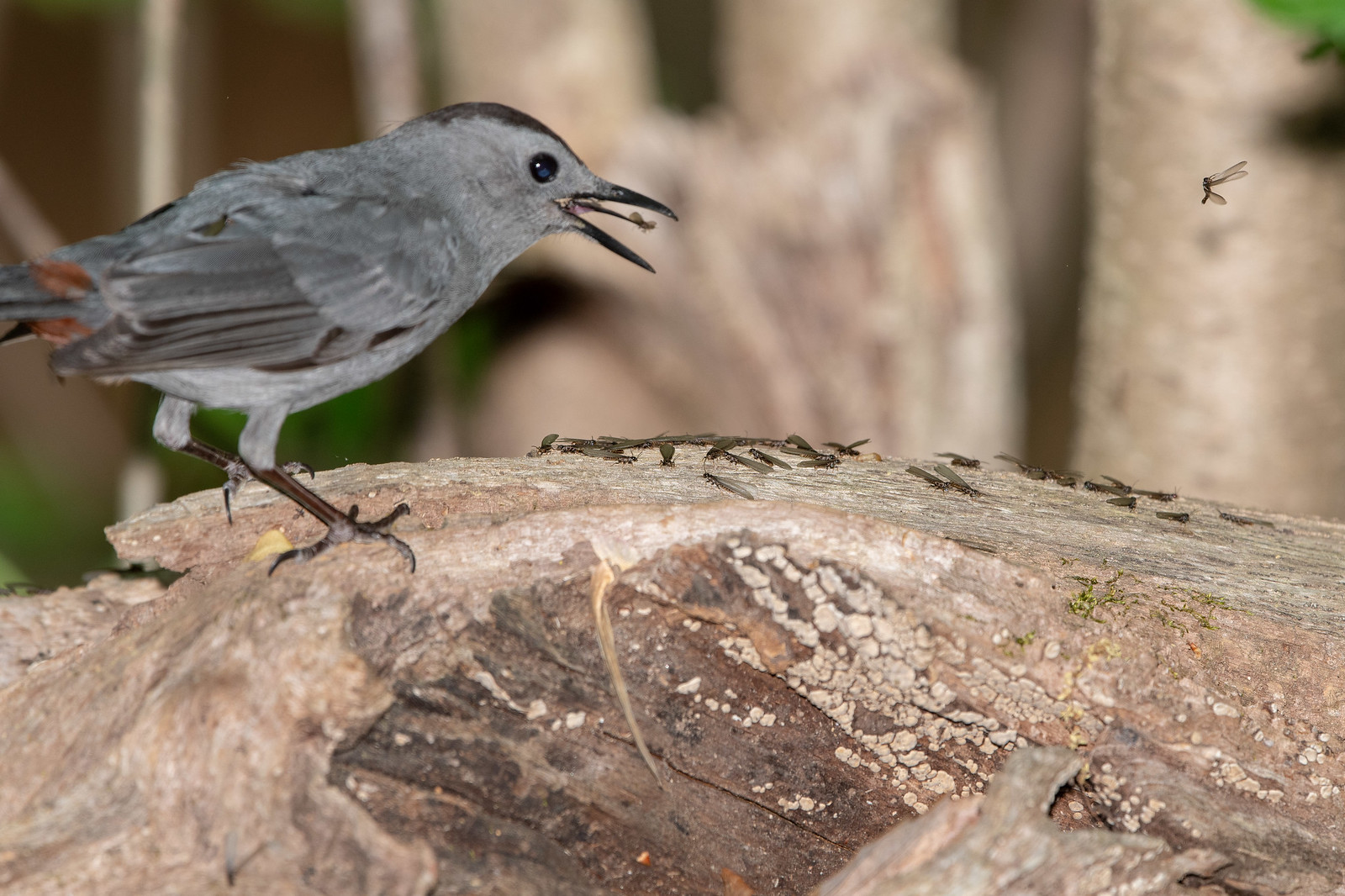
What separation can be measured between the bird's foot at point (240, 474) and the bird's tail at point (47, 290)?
1.80 feet

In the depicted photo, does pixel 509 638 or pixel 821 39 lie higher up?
pixel 821 39

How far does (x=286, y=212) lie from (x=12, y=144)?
817cm

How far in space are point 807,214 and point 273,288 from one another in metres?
3.35

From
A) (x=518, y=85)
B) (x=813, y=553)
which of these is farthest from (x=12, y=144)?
(x=813, y=553)

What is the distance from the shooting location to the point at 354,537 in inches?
96.3

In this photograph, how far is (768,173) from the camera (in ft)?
17.7

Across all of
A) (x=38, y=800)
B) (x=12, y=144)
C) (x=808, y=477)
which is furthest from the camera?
(x=12, y=144)

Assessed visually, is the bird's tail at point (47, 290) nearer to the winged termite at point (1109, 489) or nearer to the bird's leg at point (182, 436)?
the bird's leg at point (182, 436)

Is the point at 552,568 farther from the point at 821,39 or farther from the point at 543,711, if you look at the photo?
the point at 821,39

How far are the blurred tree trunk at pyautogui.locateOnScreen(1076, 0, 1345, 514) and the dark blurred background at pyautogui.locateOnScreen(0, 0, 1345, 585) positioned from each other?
1 cm

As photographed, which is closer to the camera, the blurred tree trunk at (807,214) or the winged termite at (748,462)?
the winged termite at (748,462)

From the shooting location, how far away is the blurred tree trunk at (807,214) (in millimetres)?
5461

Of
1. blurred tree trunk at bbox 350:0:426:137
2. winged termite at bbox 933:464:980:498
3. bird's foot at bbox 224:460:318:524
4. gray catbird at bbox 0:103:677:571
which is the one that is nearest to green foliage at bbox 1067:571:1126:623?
winged termite at bbox 933:464:980:498

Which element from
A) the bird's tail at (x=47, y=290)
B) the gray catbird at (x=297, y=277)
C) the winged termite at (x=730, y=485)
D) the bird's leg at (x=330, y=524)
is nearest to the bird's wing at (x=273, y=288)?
the gray catbird at (x=297, y=277)
